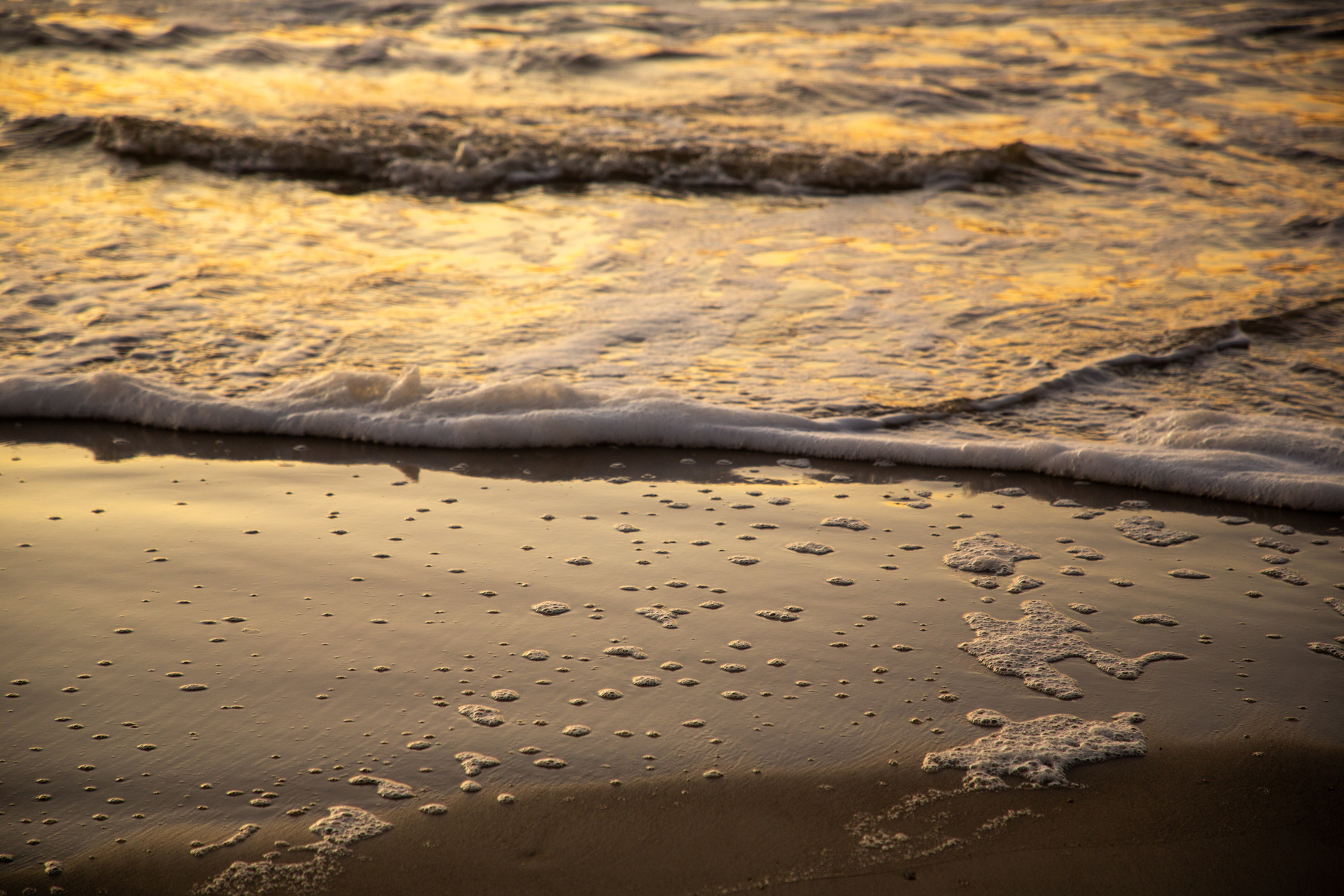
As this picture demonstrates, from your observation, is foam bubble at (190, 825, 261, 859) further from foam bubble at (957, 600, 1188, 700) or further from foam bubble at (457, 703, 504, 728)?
foam bubble at (957, 600, 1188, 700)

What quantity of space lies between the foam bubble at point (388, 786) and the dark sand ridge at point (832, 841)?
0.10 ft

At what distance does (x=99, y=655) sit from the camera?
8.11 ft

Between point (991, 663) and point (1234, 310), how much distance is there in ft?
12.1

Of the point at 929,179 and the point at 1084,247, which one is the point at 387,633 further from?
the point at 929,179

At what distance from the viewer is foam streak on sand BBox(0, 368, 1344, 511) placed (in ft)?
12.1

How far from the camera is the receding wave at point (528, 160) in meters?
8.22

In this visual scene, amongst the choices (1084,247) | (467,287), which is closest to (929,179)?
(1084,247)

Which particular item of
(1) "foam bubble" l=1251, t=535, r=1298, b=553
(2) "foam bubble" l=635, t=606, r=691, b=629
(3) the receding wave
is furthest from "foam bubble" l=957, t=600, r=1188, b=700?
(3) the receding wave

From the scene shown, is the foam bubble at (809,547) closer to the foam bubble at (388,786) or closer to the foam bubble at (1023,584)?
the foam bubble at (1023,584)

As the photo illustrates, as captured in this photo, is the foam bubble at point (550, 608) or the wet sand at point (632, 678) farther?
the foam bubble at point (550, 608)

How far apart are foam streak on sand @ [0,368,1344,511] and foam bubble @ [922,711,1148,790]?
1588 millimetres

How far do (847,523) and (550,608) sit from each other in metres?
1.10

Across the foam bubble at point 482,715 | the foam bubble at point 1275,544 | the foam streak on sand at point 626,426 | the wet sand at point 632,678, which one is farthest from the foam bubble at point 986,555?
the foam bubble at point 482,715

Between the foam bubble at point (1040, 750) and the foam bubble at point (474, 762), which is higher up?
the foam bubble at point (474, 762)
